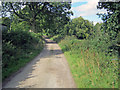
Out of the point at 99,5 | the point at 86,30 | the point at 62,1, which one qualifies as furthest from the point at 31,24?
the point at 86,30

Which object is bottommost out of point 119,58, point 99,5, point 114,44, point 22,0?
point 119,58

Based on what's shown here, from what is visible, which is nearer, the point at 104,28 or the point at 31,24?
the point at 104,28

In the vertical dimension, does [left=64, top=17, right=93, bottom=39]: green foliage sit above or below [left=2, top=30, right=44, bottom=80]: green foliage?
above

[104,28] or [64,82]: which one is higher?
[104,28]

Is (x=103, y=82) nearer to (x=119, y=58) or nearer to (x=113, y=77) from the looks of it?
(x=113, y=77)

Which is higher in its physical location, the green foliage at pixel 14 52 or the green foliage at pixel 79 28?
the green foliage at pixel 79 28

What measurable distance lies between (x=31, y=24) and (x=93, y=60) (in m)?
25.4

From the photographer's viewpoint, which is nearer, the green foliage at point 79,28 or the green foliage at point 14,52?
the green foliage at point 14,52

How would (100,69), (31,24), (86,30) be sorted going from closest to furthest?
(100,69) → (31,24) → (86,30)

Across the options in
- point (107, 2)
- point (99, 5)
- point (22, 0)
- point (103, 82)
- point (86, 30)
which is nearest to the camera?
point (103, 82)

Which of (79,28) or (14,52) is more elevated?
(79,28)

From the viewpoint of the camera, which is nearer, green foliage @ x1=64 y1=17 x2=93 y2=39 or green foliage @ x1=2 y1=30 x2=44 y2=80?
green foliage @ x1=2 y1=30 x2=44 y2=80

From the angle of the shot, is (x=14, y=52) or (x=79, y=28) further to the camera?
(x=79, y=28)

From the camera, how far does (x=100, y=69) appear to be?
24.1ft
